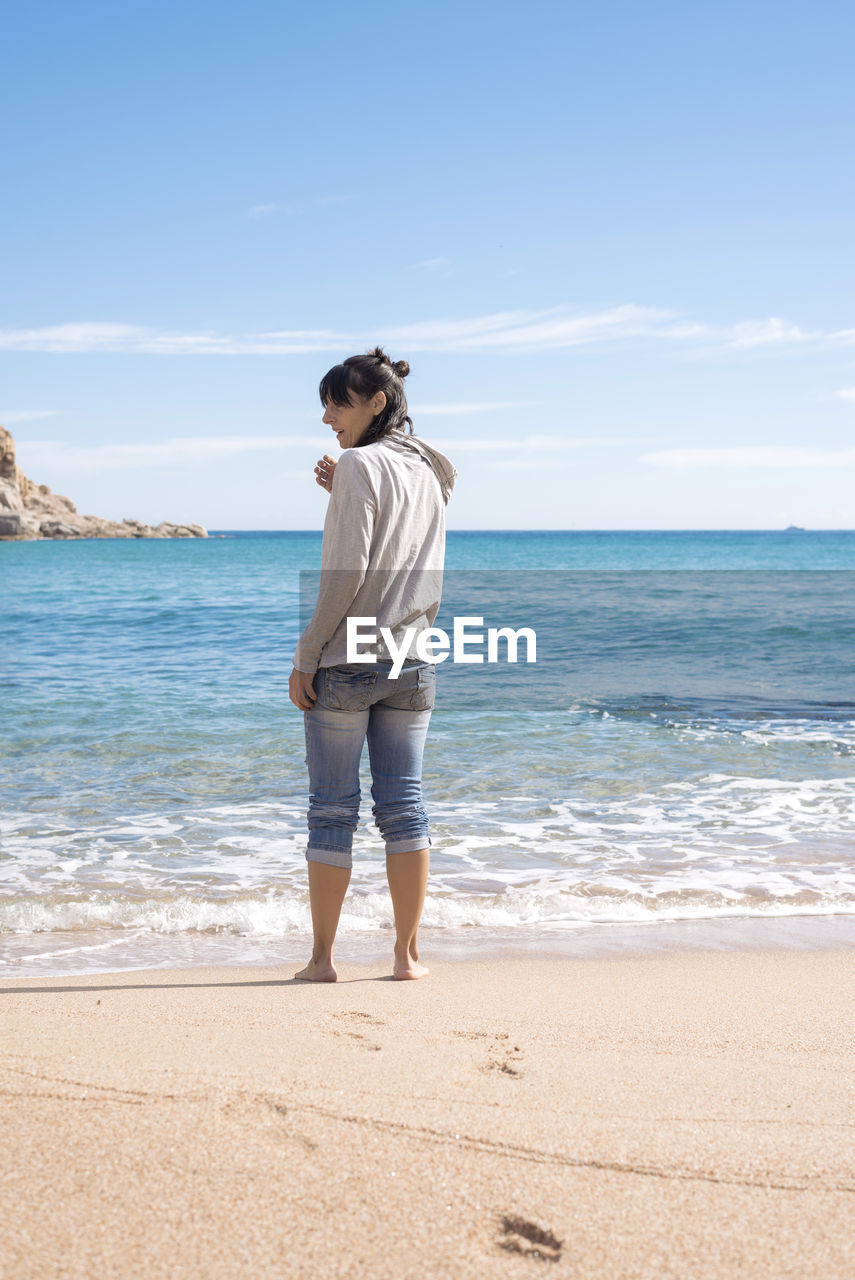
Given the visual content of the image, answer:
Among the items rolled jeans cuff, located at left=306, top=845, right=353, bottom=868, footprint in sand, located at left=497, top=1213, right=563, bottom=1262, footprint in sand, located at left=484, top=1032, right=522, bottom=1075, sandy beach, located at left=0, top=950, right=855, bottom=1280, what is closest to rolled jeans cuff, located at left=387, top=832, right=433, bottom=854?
rolled jeans cuff, located at left=306, top=845, right=353, bottom=868

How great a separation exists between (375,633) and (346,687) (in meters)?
0.17

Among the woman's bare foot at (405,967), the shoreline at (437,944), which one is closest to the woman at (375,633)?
the woman's bare foot at (405,967)

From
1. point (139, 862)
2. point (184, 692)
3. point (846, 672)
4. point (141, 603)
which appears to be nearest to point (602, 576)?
point (141, 603)

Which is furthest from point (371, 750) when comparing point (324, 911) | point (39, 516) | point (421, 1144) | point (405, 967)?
point (39, 516)

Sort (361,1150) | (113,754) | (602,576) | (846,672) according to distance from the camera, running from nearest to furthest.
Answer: (361,1150), (113,754), (846,672), (602,576)

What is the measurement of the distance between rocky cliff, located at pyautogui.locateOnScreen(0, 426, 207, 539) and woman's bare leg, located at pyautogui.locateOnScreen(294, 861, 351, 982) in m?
69.4

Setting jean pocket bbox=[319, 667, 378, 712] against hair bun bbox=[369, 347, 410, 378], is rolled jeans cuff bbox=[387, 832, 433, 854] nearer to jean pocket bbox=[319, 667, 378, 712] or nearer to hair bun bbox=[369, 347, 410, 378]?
jean pocket bbox=[319, 667, 378, 712]

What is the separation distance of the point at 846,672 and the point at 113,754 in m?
9.04

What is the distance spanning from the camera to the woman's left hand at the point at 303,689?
8.73 feet

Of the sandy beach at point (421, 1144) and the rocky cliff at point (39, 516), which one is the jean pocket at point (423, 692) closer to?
the sandy beach at point (421, 1144)

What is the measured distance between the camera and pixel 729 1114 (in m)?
1.82

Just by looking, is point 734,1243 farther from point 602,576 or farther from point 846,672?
point 602,576

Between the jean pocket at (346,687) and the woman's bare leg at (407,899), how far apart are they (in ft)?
1.70

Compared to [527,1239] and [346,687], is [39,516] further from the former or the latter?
[527,1239]
